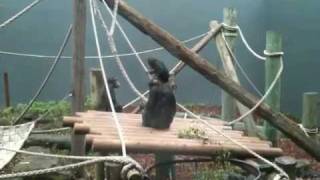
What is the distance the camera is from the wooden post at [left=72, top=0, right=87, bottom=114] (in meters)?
5.10

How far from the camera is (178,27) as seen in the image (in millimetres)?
9688

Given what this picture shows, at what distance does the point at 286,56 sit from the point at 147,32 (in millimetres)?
5157

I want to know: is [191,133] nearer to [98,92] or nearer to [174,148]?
[174,148]

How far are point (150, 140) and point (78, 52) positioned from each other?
1893 mm

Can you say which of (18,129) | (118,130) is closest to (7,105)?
(18,129)

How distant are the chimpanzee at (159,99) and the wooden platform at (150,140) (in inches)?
3.0

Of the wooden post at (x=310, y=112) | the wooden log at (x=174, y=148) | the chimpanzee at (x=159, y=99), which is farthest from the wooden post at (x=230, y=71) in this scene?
the wooden log at (x=174, y=148)

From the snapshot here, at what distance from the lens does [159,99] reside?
13.4ft

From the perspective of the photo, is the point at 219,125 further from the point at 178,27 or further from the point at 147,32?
the point at 178,27

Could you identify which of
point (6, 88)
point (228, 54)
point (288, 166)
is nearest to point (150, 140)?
point (288, 166)

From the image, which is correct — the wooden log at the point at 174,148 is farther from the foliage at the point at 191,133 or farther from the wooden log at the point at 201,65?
the wooden log at the point at 201,65

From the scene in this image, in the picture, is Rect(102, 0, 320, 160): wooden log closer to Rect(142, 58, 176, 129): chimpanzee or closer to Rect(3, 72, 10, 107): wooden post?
Rect(142, 58, 176, 129): chimpanzee

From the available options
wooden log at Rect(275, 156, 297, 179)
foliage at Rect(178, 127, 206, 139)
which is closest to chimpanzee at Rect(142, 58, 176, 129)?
foliage at Rect(178, 127, 206, 139)

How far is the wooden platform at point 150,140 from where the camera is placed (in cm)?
343
